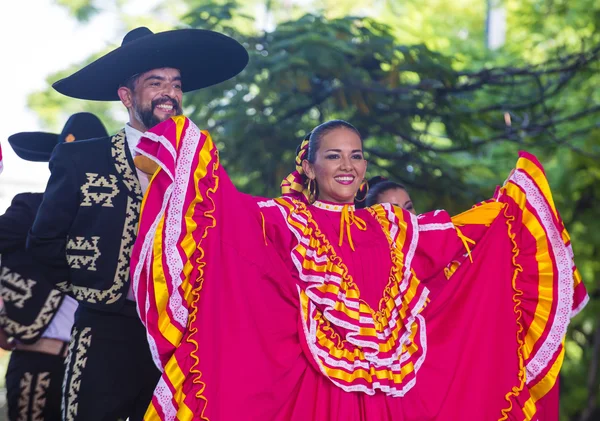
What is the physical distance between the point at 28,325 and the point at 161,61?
60.5 inches

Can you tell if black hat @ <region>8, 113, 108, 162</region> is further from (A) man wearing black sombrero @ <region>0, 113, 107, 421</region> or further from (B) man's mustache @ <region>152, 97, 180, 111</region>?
(B) man's mustache @ <region>152, 97, 180, 111</region>

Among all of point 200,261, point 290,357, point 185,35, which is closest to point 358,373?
point 290,357

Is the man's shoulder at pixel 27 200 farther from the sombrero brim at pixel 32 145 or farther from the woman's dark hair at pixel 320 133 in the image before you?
the woman's dark hair at pixel 320 133

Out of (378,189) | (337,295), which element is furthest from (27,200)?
(378,189)

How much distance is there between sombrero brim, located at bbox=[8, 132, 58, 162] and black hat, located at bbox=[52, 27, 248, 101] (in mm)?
1021

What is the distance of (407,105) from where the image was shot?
7301mm

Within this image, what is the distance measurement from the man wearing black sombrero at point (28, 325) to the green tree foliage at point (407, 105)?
9.05 ft

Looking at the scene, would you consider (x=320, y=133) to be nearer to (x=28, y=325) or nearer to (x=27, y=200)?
(x=27, y=200)

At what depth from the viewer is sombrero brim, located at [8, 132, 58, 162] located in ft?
17.0

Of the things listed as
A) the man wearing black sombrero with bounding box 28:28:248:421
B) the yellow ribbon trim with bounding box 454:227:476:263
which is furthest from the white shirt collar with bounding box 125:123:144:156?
the yellow ribbon trim with bounding box 454:227:476:263

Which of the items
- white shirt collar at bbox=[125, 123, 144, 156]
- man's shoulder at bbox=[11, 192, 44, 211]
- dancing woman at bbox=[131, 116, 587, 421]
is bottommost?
dancing woman at bbox=[131, 116, 587, 421]

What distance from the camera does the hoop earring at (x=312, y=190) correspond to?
4262 millimetres

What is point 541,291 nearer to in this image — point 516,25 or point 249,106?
point 249,106

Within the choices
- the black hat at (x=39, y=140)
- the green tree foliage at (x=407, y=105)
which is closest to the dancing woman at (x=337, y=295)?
the black hat at (x=39, y=140)
